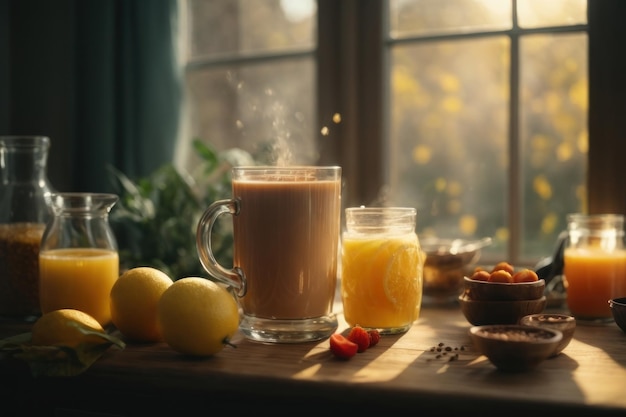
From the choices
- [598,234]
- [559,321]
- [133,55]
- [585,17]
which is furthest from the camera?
[133,55]

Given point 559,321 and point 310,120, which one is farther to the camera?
point 310,120

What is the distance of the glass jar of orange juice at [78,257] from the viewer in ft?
4.31

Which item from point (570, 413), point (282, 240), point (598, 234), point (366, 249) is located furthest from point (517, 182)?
point (570, 413)

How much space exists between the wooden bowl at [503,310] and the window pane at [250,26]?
1.27 meters

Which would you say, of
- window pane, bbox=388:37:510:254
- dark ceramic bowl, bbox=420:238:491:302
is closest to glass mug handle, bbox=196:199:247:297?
dark ceramic bowl, bbox=420:238:491:302

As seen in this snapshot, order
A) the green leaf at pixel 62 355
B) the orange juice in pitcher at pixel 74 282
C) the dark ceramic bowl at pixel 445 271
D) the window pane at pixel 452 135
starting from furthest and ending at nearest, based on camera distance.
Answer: the window pane at pixel 452 135 → the dark ceramic bowl at pixel 445 271 → the orange juice in pitcher at pixel 74 282 → the green leaf at pixel 62 355

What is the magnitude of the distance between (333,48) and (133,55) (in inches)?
27.0

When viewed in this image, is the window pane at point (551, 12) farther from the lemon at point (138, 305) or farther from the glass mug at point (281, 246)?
the lemon at point (138, 305)

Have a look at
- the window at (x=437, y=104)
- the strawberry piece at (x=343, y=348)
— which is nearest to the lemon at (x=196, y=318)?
the strawberry piece at (x=343, y=348)

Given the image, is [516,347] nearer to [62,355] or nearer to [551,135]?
[62,355]

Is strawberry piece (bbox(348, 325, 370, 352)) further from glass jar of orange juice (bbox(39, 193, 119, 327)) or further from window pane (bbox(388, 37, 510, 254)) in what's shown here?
window pane (bbox(388, 37, 510, 254))

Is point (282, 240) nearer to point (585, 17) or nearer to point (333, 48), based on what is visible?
point (333, 48)

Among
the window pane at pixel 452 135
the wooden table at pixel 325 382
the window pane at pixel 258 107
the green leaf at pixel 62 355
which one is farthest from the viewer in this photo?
the window pane at pixel 258 107

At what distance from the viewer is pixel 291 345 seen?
3.99 feet
